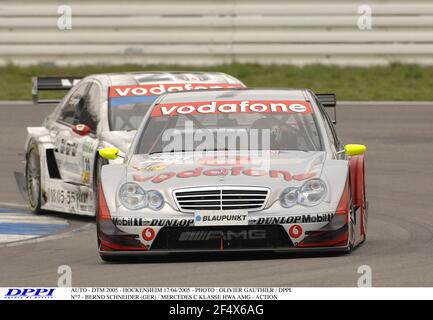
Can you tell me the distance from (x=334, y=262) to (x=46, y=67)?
44.6ft

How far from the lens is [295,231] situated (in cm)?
948

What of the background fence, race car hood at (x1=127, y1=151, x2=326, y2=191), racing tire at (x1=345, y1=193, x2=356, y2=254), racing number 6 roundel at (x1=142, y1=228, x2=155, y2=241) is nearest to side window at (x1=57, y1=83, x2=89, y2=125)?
race car hood at (x1=127, y1=151, x2=326, y2=191)

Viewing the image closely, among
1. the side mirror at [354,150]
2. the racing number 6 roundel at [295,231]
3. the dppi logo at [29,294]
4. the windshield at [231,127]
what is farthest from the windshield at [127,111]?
the dppi logo at [29,294]

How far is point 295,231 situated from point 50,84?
5.61 m

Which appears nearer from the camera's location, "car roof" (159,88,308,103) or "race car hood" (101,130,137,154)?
"car roof" (159,88,308,103)

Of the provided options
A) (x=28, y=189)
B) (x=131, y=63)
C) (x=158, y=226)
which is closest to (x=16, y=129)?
(x=131, y=63)

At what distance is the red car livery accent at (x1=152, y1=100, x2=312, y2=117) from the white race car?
4.85ft

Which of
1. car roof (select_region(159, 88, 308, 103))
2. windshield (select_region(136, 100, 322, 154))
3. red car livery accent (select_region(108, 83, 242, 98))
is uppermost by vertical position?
car roof (select_region(159, 88, 308, 103))

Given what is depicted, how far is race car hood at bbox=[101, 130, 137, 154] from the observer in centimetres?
1241

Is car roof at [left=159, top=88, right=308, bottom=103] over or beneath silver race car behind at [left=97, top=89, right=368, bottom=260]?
over

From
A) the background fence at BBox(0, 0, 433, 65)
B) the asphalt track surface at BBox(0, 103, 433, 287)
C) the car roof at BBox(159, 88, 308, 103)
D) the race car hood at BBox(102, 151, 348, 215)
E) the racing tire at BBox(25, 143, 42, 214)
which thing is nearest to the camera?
the asphalt track surface at BBox(0, 103, 433, 287)

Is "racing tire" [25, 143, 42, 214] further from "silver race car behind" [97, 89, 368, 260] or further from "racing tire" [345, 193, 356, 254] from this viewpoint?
"racing tire" [345, 193, 356, 254]

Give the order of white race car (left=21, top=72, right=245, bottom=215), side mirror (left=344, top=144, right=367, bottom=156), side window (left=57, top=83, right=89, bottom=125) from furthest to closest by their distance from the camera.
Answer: side window (left=57, top=83, right=89, bottom=125), white race car (left=21, top=72, right=245, bottom=215), side mirror (left=344, top=144, right=367, bottom=156)

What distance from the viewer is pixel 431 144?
1725cm
